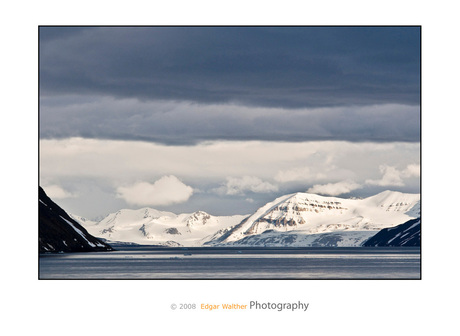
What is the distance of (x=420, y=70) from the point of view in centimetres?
5972
